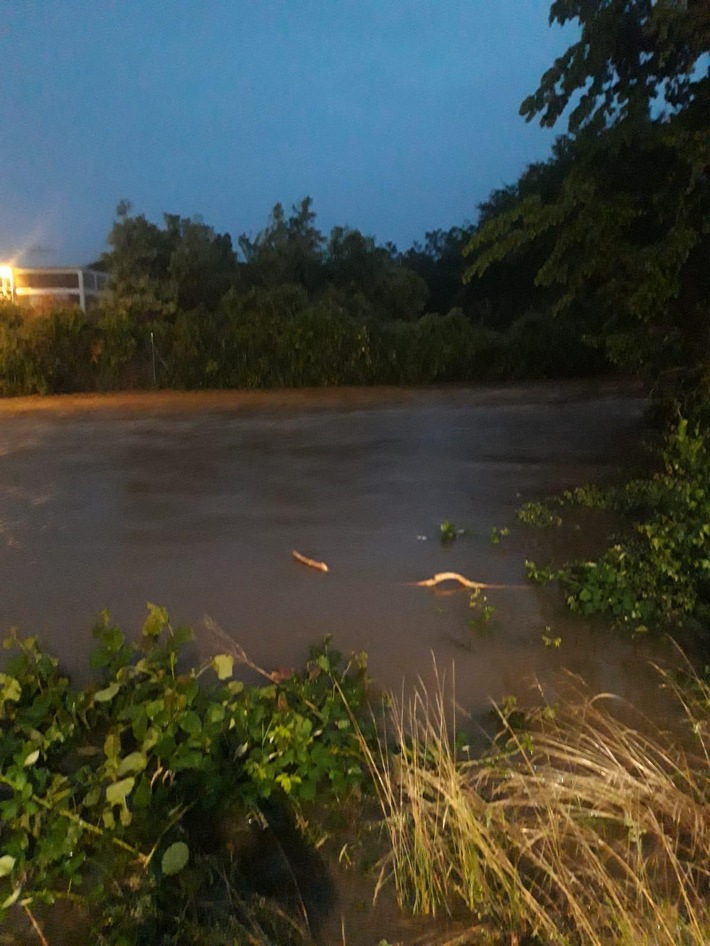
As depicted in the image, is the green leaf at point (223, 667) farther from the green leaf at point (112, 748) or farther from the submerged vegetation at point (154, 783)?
the green leaf at point (112, 748)

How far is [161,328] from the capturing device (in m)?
19.5

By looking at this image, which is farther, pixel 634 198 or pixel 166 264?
pixel 166 264

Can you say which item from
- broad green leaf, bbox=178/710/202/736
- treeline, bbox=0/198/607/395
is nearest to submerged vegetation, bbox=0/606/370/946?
broad green leaf, bbox=178/710/202/736

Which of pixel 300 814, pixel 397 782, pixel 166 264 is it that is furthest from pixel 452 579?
pixel 166 264

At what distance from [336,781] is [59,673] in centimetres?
186

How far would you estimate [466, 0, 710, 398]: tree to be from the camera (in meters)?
8.20

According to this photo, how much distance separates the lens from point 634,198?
8.80 metres

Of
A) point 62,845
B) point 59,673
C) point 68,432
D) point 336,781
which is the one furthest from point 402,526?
point 68,432

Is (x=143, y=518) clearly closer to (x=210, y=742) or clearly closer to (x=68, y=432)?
(x=210, y=742)

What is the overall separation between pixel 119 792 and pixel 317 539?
4.00 m

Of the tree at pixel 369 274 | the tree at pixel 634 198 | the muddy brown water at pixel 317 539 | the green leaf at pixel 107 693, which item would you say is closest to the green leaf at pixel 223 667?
the green leaf at pixel 107 693

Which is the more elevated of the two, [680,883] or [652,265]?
[652,265]

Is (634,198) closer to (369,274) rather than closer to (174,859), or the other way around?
(174,859)

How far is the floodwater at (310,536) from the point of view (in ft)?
15.3
